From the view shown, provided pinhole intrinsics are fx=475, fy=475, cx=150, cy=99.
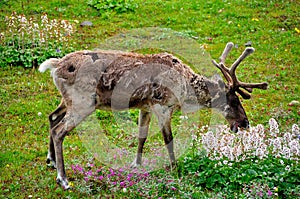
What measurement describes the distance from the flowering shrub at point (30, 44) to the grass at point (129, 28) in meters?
0.27

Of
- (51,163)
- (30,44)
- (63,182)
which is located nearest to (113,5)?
(30,44)

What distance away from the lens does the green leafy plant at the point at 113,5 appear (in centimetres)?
1391

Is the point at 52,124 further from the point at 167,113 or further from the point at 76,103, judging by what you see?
the point at 167,113

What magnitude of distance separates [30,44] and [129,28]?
123 inches

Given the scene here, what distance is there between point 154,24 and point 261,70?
3.60m

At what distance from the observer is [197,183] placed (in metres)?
6.54

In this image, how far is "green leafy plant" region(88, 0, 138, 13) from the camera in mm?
13914

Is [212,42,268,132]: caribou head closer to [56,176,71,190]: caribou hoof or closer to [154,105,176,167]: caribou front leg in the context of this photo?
[154,105,176,167]: caribou front leg

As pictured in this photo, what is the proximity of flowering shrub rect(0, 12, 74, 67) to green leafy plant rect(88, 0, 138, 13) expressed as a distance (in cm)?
273

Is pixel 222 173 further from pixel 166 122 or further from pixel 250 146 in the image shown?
pixel 166 122

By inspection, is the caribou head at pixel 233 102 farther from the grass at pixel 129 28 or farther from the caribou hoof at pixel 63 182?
the caribou hoof at pixel 63 182

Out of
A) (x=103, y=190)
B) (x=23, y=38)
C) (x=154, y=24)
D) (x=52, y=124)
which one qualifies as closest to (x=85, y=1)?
(x=154, y=24)

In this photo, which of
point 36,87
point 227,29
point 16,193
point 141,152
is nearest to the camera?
point 16,193

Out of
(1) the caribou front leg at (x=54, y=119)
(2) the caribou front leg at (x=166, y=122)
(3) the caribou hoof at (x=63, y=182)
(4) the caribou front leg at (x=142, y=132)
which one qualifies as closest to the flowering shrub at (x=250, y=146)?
(2) the caribou front leg at (x=166, y=122)
